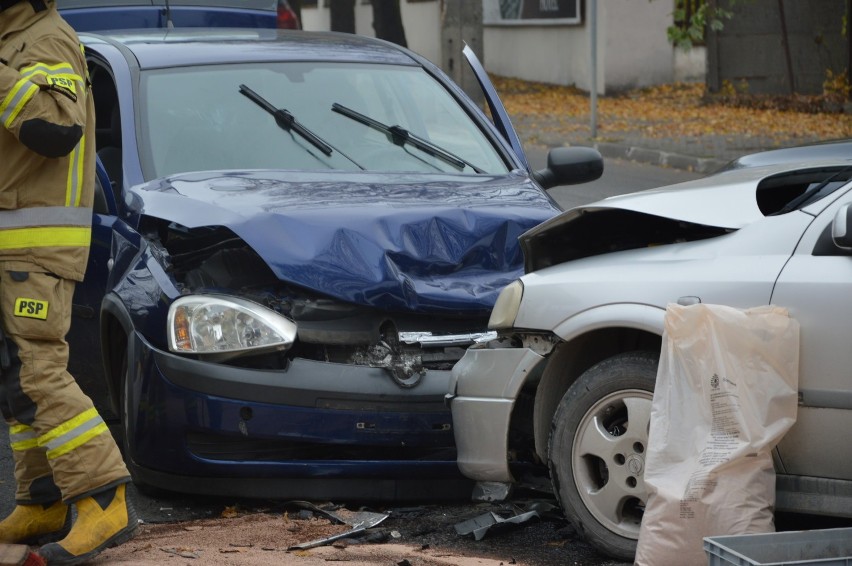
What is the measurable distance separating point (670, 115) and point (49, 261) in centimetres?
1817

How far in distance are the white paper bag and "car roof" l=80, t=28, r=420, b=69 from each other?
119 inches

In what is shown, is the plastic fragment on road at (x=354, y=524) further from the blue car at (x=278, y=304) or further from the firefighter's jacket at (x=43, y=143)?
the firefighter's jacket at (x=43, y=143)

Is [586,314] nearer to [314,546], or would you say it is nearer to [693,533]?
[693,533]

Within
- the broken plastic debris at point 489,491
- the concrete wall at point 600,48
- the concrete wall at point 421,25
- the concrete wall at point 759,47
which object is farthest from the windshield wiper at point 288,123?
the concrete wall at point 421,25

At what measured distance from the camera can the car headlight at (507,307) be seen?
4840mm

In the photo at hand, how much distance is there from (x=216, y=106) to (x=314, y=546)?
230 cm

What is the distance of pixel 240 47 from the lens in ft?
22.0

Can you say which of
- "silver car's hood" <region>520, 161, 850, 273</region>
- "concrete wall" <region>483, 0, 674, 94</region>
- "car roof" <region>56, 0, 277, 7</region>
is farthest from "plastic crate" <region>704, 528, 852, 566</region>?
"concrete wall" <region>483, 0, 674, 94</region>

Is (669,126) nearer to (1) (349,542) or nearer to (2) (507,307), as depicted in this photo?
(2) (507,307)

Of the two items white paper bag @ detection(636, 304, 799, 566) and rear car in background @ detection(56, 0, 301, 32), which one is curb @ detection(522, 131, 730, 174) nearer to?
rear car in background @ detection(56, 0, 301, 32)

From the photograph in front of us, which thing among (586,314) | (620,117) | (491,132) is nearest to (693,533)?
(586,314)

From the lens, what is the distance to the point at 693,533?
4.12m

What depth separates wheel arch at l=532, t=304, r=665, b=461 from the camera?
459 cm

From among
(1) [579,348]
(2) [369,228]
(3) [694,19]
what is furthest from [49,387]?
(3) [694,19]
